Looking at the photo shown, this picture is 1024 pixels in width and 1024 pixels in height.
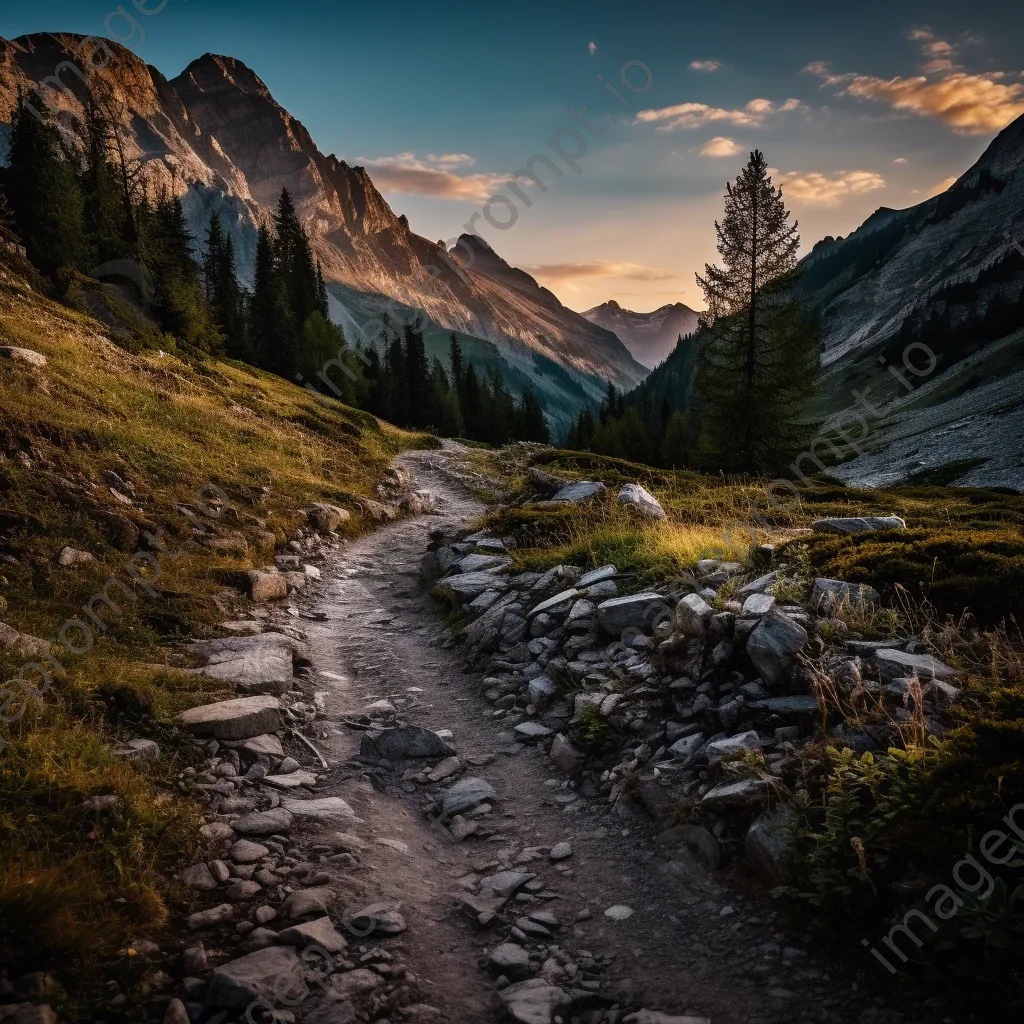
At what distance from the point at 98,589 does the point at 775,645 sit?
30.8 feet

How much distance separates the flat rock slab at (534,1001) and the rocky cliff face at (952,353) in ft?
101

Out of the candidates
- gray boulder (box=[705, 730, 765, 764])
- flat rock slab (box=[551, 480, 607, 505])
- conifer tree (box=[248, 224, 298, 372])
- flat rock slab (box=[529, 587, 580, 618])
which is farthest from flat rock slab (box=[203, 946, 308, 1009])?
conifer tree (box=[248, 224, 298, 372])

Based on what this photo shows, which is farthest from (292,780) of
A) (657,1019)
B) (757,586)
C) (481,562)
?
(481,562)

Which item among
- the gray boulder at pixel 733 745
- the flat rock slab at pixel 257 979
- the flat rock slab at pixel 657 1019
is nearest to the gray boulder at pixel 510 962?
the flat rock slab at pixel 657 1019

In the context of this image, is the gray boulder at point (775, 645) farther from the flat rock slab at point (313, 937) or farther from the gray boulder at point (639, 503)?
the gray boulder at point (639, 503)

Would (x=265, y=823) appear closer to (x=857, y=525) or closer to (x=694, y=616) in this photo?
(x=694, y=616)

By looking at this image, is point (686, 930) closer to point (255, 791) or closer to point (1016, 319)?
point (255, 791)

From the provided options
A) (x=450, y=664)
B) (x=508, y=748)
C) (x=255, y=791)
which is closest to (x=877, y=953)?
(x=508, y=748)

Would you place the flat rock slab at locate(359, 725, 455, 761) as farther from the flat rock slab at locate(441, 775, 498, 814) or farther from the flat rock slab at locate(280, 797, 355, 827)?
the flat rock slab at locate(280, 797, 355, 827)

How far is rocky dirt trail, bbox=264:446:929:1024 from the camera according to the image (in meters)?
3.70

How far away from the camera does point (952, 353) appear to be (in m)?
125

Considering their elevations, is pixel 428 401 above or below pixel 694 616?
above

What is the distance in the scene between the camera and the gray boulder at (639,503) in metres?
14.2

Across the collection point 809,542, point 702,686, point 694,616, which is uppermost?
point 809,542
